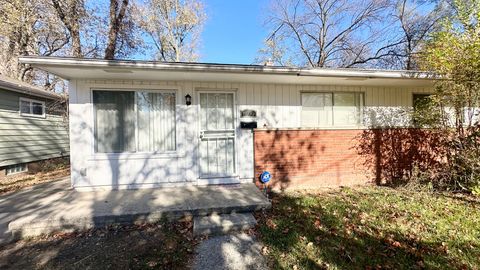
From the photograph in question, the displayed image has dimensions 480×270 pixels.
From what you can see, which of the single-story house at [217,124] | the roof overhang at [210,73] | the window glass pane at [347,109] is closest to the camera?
the roof overhang at [210,73]

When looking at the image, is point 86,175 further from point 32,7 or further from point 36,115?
point 32,7

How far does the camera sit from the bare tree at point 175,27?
1560cm

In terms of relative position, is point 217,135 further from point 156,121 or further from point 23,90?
point 23,90

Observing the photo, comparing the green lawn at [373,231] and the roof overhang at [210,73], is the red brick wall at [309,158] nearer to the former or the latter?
the green lawn at [373,231]

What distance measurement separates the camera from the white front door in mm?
5141

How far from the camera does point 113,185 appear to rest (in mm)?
4770

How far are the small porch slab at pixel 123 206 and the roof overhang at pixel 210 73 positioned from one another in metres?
2.32

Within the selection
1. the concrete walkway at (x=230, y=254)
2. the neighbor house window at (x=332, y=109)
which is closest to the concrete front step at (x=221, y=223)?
the concrete walkway at (x=230, y=254)

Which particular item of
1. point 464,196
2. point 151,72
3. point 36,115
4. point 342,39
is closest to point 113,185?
point 151,72

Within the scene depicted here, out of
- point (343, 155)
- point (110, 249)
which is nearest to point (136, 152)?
Answer: point (110, 249)

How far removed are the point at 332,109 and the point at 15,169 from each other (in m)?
10.2

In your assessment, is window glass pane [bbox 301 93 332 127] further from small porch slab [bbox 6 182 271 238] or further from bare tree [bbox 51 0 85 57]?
bare tree [bbox 51 0 85 57]

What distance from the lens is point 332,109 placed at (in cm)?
581

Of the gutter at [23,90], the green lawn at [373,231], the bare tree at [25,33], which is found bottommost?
the green lawn at [373,231]
